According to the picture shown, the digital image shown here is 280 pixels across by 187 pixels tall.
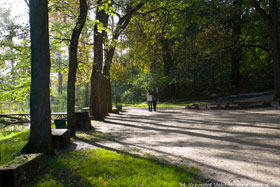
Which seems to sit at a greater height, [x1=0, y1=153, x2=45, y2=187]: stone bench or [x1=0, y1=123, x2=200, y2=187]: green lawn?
[x1=0, y1=153, x2=45, y2=187]: stone bench

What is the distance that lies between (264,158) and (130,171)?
3271mm

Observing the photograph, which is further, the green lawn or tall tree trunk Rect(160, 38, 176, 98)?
tall tree trunk Rect(160, 38, 176, 98)

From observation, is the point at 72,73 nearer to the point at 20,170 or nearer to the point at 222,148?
the point at 20,170

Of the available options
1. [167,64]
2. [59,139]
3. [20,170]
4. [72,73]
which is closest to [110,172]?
[20,170]

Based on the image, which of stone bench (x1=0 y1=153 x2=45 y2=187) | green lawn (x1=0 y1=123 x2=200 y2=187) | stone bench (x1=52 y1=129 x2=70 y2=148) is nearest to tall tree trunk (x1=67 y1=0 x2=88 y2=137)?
stone bench (x1=52 y1=129 x2=70 y2=148)

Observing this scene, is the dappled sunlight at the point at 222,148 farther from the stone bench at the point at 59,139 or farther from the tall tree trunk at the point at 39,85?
the tall tree trunk at the point at 39,85

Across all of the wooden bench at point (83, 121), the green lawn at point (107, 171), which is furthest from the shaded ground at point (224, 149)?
the wooden bench at point (83, 121)

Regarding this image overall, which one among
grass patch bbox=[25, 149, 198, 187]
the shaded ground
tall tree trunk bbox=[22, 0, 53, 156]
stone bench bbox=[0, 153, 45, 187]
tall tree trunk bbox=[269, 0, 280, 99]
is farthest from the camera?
tall tree trunk bbox=[269, 0, 280, 99]

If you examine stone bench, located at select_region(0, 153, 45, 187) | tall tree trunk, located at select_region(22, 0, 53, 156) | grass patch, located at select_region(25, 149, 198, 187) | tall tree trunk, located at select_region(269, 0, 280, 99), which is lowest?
grass patch, located at select_region(25, 149, 198, 187)

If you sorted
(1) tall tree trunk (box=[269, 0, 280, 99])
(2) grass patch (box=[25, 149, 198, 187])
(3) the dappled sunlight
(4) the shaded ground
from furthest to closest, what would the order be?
(1) tall tree trunk (box=[269, 0, 280, 99]) < (3) the dappled sunlight < (4) the shaded ground < (2) grass patch (box=[25, 149, 198, 187])

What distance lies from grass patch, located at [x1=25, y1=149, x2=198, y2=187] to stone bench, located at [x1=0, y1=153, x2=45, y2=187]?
0.17 meters

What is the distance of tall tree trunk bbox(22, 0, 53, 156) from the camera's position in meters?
5.57

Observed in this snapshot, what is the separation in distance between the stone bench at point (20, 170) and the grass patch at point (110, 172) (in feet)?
0.57

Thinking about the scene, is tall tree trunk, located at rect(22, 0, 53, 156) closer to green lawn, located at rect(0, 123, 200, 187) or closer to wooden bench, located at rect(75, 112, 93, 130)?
green lawn, located at rect(0, 123, 200, 187)
